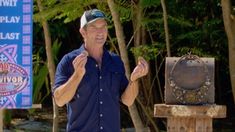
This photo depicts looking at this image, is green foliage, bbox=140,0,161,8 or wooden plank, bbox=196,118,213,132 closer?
wooden plank, bbox=196,118,213,132

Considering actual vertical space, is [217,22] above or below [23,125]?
above

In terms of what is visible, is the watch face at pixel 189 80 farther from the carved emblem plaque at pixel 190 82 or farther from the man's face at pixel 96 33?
the man's face at pixel 96 33

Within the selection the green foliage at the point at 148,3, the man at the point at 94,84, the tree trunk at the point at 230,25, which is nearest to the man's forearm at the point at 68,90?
the man at the point at 94,84

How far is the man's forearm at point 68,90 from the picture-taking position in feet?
12.3

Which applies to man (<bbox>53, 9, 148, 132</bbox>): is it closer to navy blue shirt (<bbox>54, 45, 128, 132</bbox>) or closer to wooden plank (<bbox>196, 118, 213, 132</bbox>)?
navy blue shirt (<bbox>54, 45, 128, 132</bbox>)

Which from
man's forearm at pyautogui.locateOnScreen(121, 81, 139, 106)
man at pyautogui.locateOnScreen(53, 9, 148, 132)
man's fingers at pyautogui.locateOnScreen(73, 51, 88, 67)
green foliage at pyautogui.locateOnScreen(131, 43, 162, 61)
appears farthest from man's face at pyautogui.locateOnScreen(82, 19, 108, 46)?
green foliage at pyautogui.locateOnScreen(131, 43, 162, 61)

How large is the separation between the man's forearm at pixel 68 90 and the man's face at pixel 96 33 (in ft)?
0.96

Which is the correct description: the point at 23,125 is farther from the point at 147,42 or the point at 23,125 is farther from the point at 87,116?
the point at 87,116

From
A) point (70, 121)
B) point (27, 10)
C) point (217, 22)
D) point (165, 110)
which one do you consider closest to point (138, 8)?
point (217, 22)

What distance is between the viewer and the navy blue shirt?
13.0 ft

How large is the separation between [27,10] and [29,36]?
0.25 metres

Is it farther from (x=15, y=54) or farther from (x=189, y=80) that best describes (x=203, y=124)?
(x=15, y=54)

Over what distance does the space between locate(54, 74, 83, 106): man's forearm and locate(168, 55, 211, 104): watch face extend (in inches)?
46.9

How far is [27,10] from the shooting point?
227 inches
